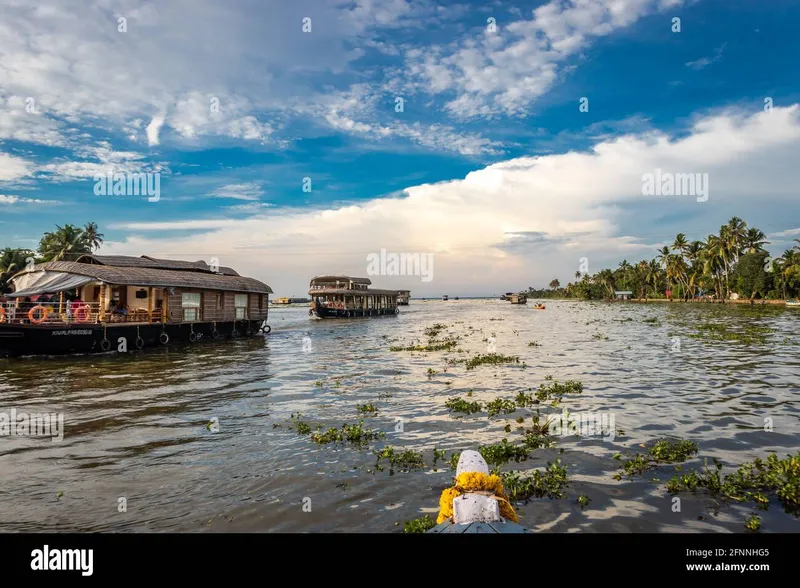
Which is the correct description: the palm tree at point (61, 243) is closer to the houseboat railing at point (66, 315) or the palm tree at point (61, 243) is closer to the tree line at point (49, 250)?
the tree line at point (49, 250)

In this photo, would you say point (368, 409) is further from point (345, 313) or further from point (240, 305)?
point (345, 313)

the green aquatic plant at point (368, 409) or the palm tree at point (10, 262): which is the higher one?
the palm tree at point (10, 262)

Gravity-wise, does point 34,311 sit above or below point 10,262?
below

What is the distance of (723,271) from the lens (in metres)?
97.1

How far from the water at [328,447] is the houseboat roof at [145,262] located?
10.4 meters

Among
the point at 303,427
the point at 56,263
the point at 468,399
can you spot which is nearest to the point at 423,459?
the point at 303,427

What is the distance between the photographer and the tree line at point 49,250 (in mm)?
57781

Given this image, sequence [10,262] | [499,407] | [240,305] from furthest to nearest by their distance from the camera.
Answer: [10,262]
[240,305]
[499,407]

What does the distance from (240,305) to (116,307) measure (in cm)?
1124

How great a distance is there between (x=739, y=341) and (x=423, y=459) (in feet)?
93.8
